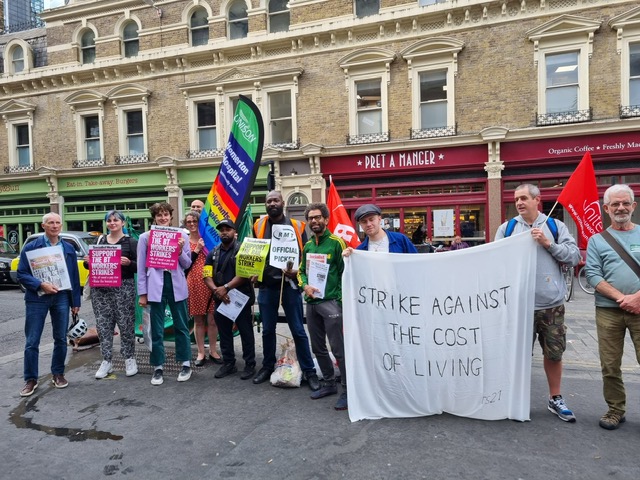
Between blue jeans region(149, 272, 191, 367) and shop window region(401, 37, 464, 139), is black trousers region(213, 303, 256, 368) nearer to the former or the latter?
blue jeans region(149, 272, 191, 367)

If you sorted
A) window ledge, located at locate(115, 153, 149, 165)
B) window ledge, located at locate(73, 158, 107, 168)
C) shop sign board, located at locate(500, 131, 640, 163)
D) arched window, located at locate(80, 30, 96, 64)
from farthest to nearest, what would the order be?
arched window, located at locate(80, 30, 96, 64) < window ledge, located at locate(73, 158, 107, 168) < window ledge, located at locate(115, 153, 149, 165) < shop sign board, located at locate(500, 131, 640, 163)

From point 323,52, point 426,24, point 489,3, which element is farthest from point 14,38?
point 489,3

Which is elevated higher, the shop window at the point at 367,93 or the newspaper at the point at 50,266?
the shop window at the point at 367,93

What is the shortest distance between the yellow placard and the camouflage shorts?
2616mm

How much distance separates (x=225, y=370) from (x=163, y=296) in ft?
3.62

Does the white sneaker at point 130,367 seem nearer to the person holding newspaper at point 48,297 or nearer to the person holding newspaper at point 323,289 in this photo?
the person holding newspaper at point 48,297

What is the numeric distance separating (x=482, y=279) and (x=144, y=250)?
3539 millimetres

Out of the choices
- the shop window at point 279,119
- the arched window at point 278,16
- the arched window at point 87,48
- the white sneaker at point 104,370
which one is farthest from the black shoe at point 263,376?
the arched window at point 87,48

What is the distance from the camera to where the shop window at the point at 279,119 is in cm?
1683

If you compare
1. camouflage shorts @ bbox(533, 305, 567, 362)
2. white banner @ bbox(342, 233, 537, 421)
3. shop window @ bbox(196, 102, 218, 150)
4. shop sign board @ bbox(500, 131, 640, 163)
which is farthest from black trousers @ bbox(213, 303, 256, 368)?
shop window @ bbox(196, 102, 218, 150)

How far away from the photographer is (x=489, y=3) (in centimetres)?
1398

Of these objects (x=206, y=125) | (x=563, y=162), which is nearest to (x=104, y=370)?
(x=563, y=162)

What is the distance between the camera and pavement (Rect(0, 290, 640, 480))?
3107 millimetres

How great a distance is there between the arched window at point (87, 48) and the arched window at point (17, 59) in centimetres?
364
